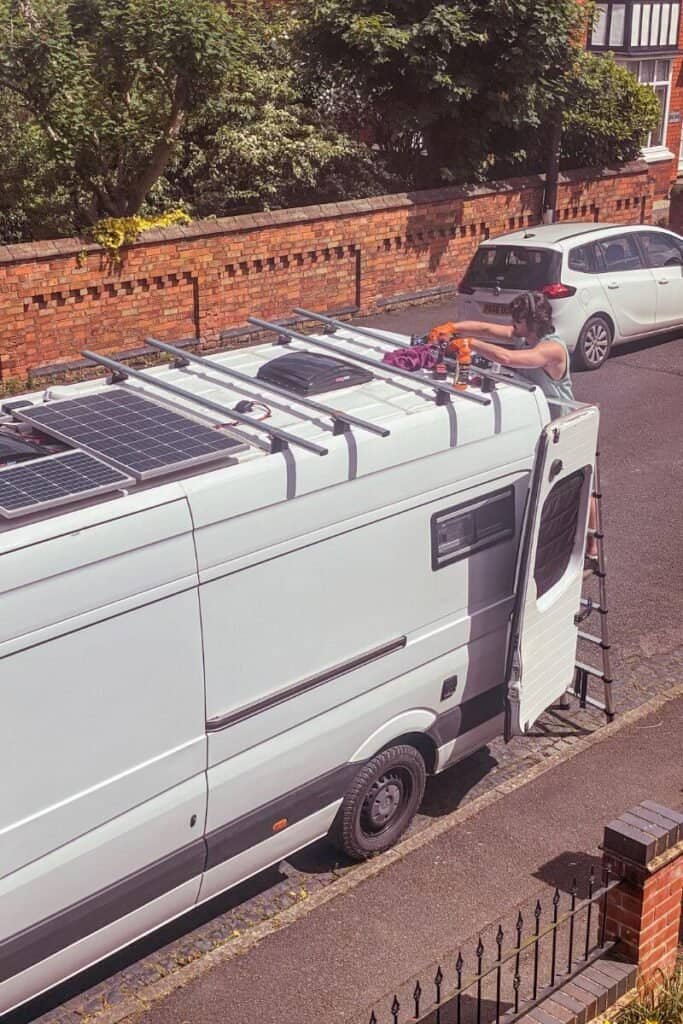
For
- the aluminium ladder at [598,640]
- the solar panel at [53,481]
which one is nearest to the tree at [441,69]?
the aluminium ladder at [598,640]

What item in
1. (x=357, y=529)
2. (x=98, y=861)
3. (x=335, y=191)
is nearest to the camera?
(x=98, y=861)

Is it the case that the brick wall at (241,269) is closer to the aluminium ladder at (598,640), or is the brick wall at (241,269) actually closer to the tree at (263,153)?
the tree at (263,153)

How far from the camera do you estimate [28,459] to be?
5621 mm

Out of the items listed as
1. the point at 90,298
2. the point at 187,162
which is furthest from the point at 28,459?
the point at 187,162

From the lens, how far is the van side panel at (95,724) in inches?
191

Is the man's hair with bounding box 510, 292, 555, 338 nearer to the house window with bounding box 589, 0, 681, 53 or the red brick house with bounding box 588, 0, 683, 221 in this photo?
the red brick house with bounding box 588, 0, 683, 221

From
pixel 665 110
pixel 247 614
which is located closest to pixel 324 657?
pixel 247 614

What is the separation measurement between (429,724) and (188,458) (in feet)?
7.25

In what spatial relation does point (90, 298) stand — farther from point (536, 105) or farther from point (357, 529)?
point (357, 529)

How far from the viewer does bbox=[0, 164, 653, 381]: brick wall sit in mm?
15352

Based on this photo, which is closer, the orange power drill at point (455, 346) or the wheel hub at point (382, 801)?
the wheel hub at point (382, 801)

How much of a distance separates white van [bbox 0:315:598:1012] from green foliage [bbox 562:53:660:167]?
16.6 m

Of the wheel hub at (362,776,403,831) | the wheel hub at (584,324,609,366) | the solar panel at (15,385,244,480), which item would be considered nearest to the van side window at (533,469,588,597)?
the wheel hub at (362,776,403,831)

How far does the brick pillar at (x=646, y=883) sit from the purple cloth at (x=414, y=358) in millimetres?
2903
